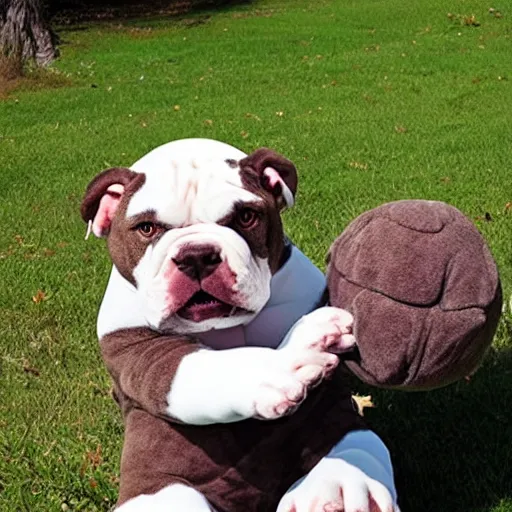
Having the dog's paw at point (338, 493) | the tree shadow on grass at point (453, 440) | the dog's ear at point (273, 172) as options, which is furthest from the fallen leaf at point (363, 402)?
the dog's ear at point (273, 172)

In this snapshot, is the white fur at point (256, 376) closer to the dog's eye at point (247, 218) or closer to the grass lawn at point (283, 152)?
the dog's eye at point (247, 218)

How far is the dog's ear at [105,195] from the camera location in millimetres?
2476

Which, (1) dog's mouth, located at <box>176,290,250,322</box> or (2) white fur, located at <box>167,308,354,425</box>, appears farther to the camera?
(1) dog's mouth, located at <box>176,290,250,322</box>

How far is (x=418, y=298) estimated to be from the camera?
2383 millimetres

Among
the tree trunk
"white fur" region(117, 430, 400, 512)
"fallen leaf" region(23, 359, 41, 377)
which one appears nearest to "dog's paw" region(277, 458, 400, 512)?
"white fur" region(117, 430, 400, 512)

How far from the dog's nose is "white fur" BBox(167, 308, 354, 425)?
0.20m

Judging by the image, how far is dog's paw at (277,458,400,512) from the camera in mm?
2301

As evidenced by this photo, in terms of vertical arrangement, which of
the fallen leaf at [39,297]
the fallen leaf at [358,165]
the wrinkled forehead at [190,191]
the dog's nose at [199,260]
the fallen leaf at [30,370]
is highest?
the wrinkled forehead at [190,191]

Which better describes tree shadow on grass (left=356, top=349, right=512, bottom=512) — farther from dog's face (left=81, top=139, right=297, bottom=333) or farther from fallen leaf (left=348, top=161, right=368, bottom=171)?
fallen leaf (left=348, top=161, right=368, bottom=171)

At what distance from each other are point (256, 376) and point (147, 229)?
47 centimetres

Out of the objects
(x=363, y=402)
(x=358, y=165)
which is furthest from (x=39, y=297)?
(x=358, y=165)

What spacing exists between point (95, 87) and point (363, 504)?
11886mm

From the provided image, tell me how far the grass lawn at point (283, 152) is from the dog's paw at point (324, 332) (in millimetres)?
834

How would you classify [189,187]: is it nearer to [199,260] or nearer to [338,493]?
[199,260]
